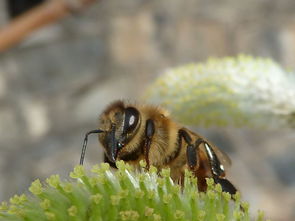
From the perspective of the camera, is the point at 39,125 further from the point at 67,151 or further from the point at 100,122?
the point at 100,122

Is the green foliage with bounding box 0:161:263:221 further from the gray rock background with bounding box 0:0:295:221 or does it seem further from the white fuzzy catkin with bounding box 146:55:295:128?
the gray rock background with bounding box 0:0:295:221

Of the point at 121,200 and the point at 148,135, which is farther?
the point at 148,135

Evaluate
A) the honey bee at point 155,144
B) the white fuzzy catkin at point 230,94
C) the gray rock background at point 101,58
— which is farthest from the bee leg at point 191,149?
the gray rock background at point 101,58

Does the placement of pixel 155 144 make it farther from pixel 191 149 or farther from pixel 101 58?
pixel 101 58

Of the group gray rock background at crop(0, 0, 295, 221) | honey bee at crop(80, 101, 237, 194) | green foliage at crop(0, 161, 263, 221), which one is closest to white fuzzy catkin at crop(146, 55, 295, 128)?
honey bee at crop(80, 101, 237, 194)

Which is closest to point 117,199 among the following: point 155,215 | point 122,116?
point 155,215

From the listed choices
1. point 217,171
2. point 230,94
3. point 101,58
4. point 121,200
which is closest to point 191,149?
point 217,171

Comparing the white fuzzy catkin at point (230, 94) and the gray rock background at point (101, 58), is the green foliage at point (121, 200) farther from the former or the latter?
the gray rock background at point (101, 58)
